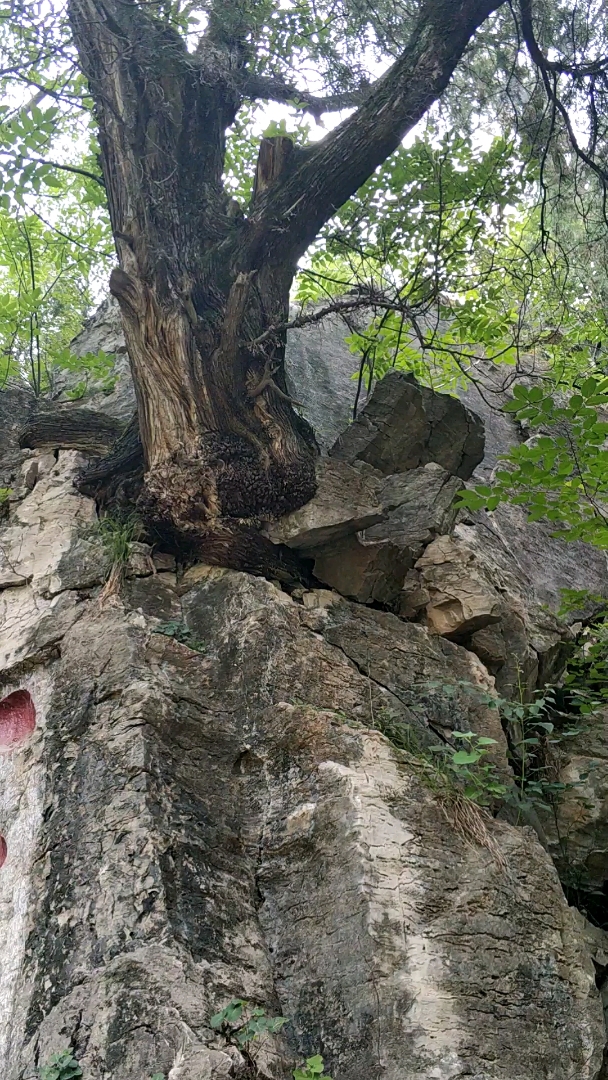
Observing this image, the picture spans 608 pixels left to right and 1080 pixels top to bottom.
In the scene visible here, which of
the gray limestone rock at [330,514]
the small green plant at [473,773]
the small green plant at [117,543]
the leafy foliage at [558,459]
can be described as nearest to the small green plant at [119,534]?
the small green plant at [117,543]

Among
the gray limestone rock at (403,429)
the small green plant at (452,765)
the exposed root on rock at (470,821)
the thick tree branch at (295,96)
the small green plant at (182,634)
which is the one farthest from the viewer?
the thick tree branch at (295,96)

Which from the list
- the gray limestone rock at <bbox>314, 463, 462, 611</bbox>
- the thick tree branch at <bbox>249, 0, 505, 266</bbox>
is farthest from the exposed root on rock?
the thick tree branch at <bbox>249, 0, 505, 266</bbox>

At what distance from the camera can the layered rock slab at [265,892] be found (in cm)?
273

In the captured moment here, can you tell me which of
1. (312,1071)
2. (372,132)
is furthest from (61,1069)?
(372,132)

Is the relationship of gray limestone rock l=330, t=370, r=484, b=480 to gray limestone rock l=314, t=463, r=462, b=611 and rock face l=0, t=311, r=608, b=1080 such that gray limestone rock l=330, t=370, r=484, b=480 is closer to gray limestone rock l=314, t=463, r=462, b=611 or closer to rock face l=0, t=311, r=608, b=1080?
gray limestone rock l=314, t=463, r=462, b=611

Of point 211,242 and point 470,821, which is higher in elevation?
point 211,242

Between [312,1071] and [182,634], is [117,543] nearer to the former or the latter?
[182,634]

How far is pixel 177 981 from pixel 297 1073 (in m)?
0.44

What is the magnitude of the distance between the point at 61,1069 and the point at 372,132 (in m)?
4.45

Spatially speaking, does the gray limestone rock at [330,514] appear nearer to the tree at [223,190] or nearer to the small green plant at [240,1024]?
the tree at [223,190]

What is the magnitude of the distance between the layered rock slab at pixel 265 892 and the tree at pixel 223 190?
2.79 ft

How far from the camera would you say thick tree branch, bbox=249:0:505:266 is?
15.7 feet

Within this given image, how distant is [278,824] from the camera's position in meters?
3.33

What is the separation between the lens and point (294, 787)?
134 inches
